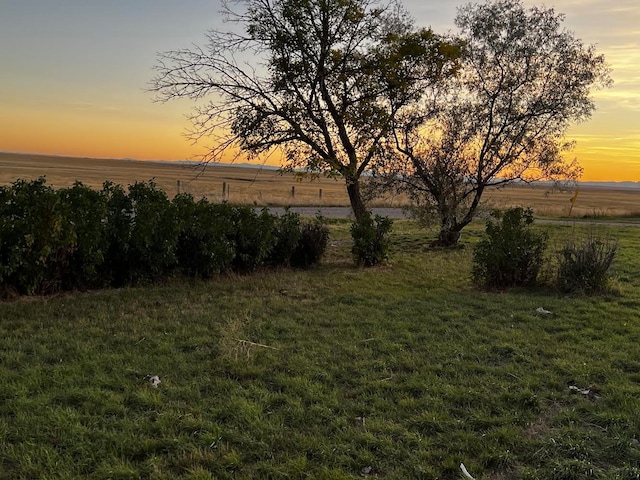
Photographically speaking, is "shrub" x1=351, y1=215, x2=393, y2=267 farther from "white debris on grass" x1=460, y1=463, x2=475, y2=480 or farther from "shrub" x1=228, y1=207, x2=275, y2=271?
"white debris on grass" x1=460, y1=463, x2=475, y2=480

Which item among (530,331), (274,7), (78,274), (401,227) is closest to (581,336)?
(530,331)

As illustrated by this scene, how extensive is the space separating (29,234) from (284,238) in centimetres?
455

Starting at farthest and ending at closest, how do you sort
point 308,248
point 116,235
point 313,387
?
1. point 308,248
2. point 116,235
3. point 313,387

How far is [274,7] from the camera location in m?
11.3

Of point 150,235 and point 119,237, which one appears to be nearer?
point 119,237

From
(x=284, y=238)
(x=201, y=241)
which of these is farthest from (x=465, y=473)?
(x=284, y=238)

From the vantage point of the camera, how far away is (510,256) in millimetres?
8805

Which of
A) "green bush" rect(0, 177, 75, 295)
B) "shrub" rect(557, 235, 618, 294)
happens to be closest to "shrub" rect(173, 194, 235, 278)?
"green bush" rect(0, 177, 75, 295)

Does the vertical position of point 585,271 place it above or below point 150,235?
below

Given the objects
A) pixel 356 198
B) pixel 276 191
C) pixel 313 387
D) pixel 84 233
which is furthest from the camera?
pixel 276 191

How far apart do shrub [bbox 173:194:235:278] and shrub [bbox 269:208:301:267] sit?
1.28 m

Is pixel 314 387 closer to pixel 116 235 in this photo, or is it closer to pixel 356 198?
pixel 116 235

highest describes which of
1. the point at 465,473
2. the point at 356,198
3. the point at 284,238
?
the point at 356,198

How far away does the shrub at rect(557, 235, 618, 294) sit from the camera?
Answer: 8383 mm
